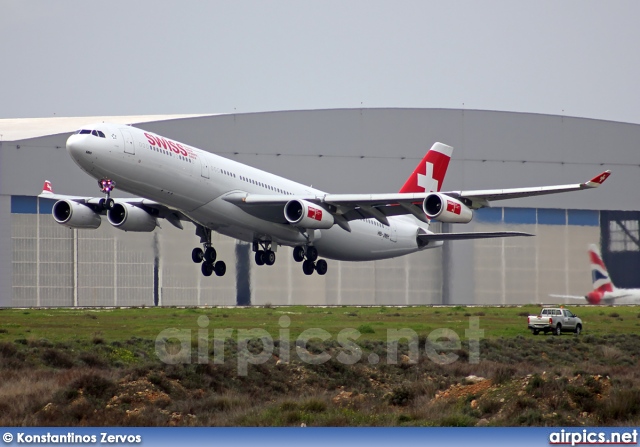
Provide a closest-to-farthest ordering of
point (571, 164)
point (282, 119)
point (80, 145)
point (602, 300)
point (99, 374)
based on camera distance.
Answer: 1. point (99, 374)
2. point (80, 145)
3. point (602, 300)
4. point (282, 119)
5. point (571, 164)

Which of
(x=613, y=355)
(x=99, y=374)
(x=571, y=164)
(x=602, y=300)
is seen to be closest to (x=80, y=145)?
(x=99, y=374)

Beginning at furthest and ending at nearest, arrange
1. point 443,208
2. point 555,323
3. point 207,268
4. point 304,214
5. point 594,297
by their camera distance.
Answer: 1. point 594,297
2. point 555,323
3. point 207,268
4. point 304,214
5. point 443,208

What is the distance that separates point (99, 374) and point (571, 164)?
54.7 meters

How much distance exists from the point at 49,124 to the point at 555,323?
4610cm

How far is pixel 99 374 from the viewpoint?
35312 mm

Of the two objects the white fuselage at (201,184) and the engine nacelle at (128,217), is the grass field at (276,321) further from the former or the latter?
the engine nacelle at (128,217)

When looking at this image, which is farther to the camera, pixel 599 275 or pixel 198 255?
pixel 599 275

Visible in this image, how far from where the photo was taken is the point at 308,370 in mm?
40406

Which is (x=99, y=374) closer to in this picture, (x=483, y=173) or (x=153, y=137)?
(x=153, y=137)

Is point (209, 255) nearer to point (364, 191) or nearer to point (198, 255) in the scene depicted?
point (198, 255)

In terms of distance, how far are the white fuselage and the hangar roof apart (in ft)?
93.9

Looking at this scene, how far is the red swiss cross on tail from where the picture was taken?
60406 mm

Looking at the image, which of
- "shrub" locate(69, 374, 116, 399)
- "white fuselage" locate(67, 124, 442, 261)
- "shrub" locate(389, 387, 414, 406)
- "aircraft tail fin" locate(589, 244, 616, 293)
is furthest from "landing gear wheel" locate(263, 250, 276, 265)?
"aircraft tail fin" locate(589, 244, 616, 293)
